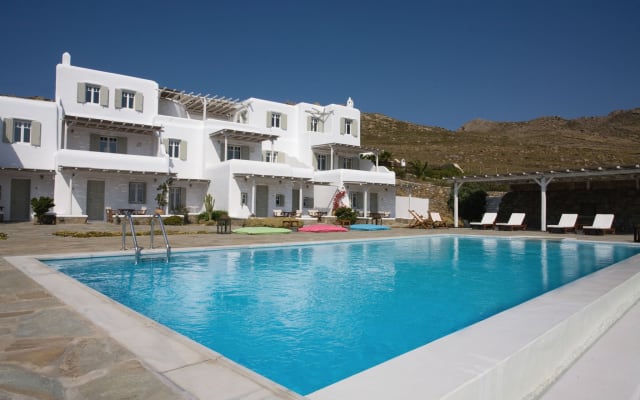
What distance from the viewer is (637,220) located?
2197cm

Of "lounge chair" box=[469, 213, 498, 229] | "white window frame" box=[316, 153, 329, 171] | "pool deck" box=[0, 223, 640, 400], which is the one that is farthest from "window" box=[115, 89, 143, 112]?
"pool deck" box=[0, 223, 640, 400]

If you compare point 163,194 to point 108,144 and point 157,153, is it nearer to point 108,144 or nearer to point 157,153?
point 157,153

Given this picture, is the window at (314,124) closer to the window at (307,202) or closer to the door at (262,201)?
the window at (307,202)

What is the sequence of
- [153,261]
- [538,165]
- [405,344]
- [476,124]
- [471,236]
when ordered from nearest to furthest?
1. [405,344]
2. [153,261]
3. [471,236]
4. [538,165]
5. [476,124]

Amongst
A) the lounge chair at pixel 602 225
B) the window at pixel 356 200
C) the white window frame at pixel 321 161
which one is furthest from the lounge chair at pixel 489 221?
the white window frame at pixel 321 161

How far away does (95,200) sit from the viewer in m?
22.3

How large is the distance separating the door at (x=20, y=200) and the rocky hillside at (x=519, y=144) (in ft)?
136

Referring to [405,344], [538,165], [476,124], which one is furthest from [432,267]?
[476,124]

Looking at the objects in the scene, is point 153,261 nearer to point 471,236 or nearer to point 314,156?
point 471,236

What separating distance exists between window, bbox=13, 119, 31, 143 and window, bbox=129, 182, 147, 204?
540 centimetres

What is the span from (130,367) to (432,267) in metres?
8.65

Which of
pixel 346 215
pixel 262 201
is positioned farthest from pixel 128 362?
pixel 262 201

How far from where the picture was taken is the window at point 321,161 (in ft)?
102

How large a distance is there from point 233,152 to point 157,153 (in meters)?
4.76
